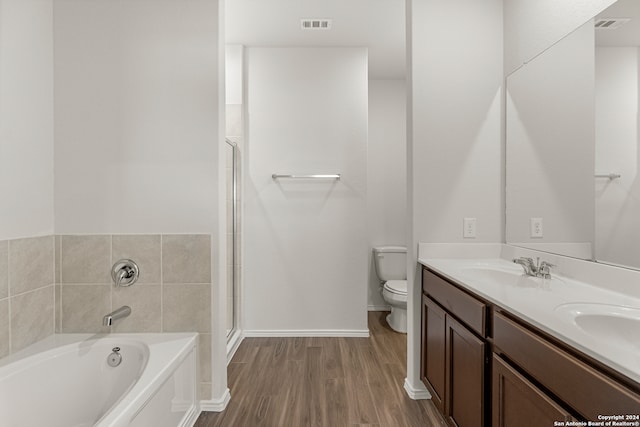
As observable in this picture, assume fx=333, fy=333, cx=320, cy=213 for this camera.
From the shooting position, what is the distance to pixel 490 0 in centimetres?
215

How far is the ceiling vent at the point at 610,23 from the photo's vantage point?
1367 millimetres

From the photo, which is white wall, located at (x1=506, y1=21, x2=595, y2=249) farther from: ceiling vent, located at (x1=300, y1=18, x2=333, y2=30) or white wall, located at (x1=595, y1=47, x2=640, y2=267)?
ceiling vent, located at (x1=300, y1=18, x2=333, y2=30)

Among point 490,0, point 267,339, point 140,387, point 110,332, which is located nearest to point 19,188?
point 110,332

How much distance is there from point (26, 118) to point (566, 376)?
2.61 m

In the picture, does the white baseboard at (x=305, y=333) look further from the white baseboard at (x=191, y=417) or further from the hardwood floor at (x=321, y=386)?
the white baseboard at (x=191, y=417)

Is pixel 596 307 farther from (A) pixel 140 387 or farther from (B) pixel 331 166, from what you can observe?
(B) pixel 331 166

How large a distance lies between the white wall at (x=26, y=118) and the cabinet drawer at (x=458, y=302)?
2247 millimetres

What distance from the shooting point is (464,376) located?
1535 millimetres

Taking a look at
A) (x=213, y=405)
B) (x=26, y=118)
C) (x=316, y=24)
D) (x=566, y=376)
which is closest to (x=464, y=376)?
(x=566, y=376)

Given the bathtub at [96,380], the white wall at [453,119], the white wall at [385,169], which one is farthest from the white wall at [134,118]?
the white wall at [385,169]

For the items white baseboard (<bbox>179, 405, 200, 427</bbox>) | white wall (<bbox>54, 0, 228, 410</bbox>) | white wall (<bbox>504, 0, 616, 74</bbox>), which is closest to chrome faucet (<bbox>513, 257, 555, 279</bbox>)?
white wall (<bbox>504, 0, 616, 74</bbox>)

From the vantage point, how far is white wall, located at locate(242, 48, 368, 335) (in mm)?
3148

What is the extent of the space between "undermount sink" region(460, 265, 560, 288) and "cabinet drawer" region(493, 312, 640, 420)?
0.44 m

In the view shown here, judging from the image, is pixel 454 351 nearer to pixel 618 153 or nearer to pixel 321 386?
pixel 321 386
